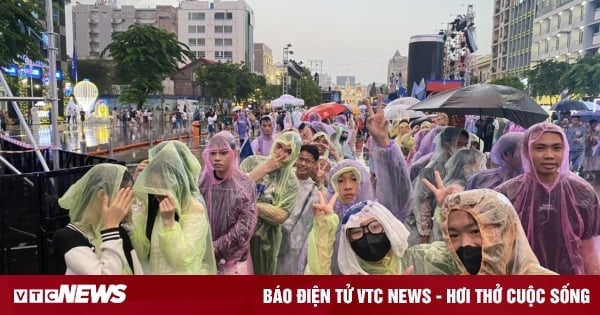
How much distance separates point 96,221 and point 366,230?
102 centimetres

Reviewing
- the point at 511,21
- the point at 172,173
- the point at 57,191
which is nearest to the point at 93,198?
the point at 172,173

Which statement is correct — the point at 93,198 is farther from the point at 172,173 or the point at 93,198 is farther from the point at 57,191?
the point at 57,191

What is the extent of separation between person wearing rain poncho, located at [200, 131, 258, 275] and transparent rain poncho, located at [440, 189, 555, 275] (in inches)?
39.0

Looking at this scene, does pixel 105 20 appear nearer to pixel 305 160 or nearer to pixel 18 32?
pixel 305 160

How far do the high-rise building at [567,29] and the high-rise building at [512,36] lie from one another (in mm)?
73

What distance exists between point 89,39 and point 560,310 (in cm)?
259

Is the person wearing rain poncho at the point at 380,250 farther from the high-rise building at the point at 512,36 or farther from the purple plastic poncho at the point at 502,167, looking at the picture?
the high-rise building at the point at 512,36

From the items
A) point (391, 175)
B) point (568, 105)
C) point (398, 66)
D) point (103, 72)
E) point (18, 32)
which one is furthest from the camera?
point (18, 32)

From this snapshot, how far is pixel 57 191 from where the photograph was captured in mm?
2582

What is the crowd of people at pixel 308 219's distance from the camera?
1.53 metres

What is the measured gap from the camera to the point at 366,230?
1.66 metres

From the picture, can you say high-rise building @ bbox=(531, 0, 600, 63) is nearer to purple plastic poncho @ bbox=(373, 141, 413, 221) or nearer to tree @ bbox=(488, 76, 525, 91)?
tree @ bbox=(488, 76, 525, 91)

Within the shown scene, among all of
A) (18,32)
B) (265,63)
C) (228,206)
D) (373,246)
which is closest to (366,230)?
(373,246)

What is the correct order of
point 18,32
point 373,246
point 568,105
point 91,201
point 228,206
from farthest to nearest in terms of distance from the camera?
point 18,32 < point 568,105 < point 228,206 < point 373,246 < point 91,201
